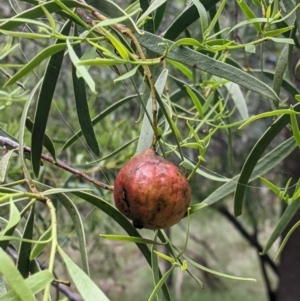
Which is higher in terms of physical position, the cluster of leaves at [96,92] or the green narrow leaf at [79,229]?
the cluster of leaves at [96,92]

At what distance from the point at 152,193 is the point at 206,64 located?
0.40 feet

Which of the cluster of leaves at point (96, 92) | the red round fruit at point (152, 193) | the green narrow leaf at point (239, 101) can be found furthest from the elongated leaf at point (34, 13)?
the green narrow leaf at point (239, 101)

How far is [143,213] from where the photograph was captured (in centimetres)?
46

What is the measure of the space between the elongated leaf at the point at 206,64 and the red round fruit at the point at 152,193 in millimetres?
88

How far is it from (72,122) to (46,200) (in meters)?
1.42

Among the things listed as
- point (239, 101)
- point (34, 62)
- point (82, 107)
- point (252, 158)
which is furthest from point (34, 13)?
point (239, 101)

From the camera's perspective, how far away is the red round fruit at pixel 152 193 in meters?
0.46

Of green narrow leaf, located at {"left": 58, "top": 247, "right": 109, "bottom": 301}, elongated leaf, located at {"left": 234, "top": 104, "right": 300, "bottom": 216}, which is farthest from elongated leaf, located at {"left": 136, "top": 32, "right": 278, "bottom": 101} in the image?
green narrow leaf, located at {"left": 58, "top": 247, "right": 109, "bottom": 301}

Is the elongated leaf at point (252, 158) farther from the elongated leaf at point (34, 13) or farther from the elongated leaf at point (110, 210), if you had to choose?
the elongated leaf at point (34, 13)

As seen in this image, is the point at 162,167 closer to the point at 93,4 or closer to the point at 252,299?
the point at 93,4

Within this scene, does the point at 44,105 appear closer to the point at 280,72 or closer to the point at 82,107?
the point at 82,107

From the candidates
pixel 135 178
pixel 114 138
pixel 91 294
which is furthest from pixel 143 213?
pixel 114 138

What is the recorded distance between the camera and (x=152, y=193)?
46 centimetres

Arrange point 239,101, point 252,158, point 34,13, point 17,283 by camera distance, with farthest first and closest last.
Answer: point 239,101, point 252,158, point 34,13, point 17,283
